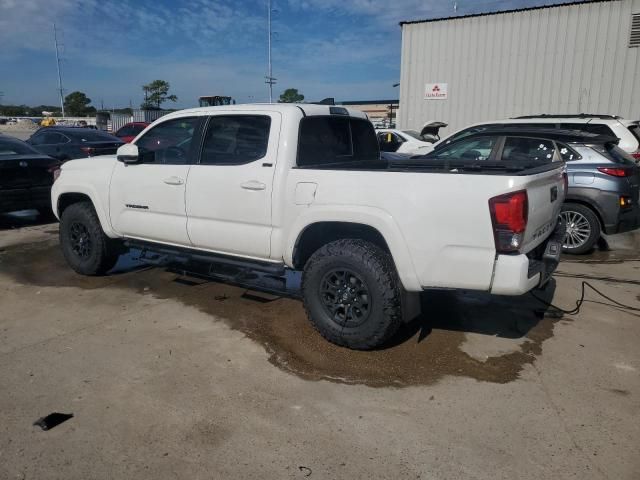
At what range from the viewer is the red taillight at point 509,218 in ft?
10.5

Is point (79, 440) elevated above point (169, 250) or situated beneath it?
situated beneath

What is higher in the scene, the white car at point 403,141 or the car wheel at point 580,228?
the white car at point 403,141

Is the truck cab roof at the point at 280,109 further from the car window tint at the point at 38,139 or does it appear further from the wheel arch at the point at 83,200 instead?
the car window tint at the point at 38,139

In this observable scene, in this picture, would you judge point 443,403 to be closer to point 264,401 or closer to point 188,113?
point 264,401

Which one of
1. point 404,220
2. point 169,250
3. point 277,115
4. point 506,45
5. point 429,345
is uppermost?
point 506,45

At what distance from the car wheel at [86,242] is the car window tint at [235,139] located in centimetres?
180

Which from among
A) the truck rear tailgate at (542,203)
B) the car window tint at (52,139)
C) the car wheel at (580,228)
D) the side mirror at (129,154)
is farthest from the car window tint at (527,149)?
the car window tint at (52,139)

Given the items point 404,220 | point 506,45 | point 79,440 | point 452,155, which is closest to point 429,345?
point 404,220

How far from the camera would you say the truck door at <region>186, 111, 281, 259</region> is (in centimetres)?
427

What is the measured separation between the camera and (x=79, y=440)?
2885 mm

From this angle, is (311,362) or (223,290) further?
(223,290)

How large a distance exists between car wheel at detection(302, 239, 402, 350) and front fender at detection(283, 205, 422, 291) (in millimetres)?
142

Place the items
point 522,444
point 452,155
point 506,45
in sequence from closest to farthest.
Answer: point 522,444
point 452,155
point 506,45

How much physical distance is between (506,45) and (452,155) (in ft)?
27.2
